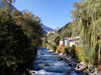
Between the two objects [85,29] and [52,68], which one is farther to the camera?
[52,68]

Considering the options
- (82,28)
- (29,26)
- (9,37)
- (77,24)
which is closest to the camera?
(9,37)

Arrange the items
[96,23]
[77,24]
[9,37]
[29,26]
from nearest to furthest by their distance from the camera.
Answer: [9,37] → [96,23] → [77,24] → [29,26]

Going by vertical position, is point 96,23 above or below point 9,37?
above

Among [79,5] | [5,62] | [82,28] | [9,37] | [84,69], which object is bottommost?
[84,69]

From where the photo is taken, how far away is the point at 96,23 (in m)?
5.98

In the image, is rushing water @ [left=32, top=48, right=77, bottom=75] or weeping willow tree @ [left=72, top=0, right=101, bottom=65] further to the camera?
Result: rushing water @ [left=32, top=48, right=77, bottom=75]

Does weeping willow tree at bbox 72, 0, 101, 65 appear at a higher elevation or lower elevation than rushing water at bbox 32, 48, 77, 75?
higher

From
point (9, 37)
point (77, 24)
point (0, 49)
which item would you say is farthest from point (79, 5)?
point (0, 49)

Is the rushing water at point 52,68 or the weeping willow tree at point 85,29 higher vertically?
the weeping willow tree at point 85,29

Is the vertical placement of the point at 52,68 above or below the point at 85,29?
below

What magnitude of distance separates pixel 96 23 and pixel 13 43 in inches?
208

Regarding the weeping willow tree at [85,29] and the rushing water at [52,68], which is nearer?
the weeping willow tree at [85,29]

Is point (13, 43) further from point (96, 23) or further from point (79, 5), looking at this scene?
point (79, 5)

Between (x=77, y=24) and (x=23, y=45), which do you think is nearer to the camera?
(x=23, y=45)
